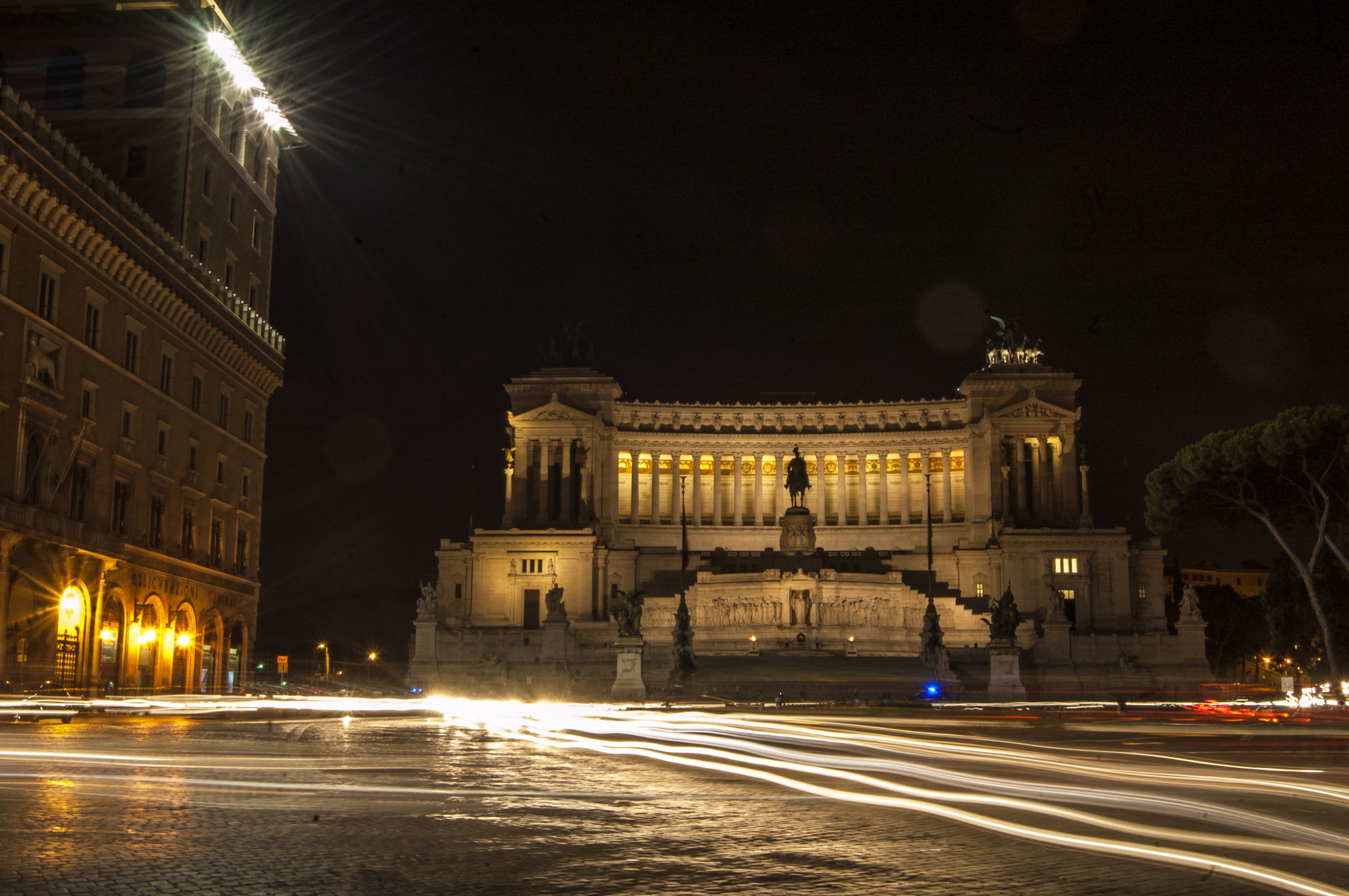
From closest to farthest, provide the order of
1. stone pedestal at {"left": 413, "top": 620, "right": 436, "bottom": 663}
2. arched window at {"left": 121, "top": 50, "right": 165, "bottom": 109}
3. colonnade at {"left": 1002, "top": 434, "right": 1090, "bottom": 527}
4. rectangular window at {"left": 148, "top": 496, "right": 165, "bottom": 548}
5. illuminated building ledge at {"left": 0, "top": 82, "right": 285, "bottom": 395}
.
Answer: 1. illuminated building ledge at {"left": 0, "top": 82, "right": 285, "bottom": 395}
2. rectangular window at {"left": 148, "top": 496, "right": 165, "bottom": 548}
3. arched window at {"left": 121, "top": 50, "right": 165, "bottom": 109}
4. stone pedestal at {"left": 413, "top": 620, "right": 436, "bottom": 663}
5. colonnade at {"left": 1002, "top": 434, "right": 1090, "bottom": 527}

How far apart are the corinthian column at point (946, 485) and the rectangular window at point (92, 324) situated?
6500 cm

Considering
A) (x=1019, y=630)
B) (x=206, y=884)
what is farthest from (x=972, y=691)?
(x=206, y=884)

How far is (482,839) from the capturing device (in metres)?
11.0

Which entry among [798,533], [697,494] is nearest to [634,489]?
[697,494]

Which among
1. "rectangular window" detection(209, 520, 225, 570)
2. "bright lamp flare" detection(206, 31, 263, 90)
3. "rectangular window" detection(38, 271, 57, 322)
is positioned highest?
"bright lamp flare" detection(206, 31, 263, 90)

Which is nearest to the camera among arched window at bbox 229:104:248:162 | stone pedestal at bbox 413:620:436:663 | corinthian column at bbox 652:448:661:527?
stone pedestal at bbox 413:620:436:663

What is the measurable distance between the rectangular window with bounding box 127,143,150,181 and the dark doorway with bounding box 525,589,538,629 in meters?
38.1

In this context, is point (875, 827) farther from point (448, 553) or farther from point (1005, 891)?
point (448, 553)

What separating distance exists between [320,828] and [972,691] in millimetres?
42296

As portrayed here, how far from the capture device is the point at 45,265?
4172 cm

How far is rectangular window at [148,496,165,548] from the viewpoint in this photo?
169ft

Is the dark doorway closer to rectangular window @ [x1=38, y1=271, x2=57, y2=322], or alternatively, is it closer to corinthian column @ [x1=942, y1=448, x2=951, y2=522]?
corinthian column @ [x1=942, y1=448, x2=951, y2=522]

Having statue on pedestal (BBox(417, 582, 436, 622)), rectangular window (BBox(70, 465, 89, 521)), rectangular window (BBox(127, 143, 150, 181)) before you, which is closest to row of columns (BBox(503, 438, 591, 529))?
statue on pedestal (BBox(417, 582, 436, 622))

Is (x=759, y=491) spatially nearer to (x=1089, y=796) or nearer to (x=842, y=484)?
(x=842, y=484)
